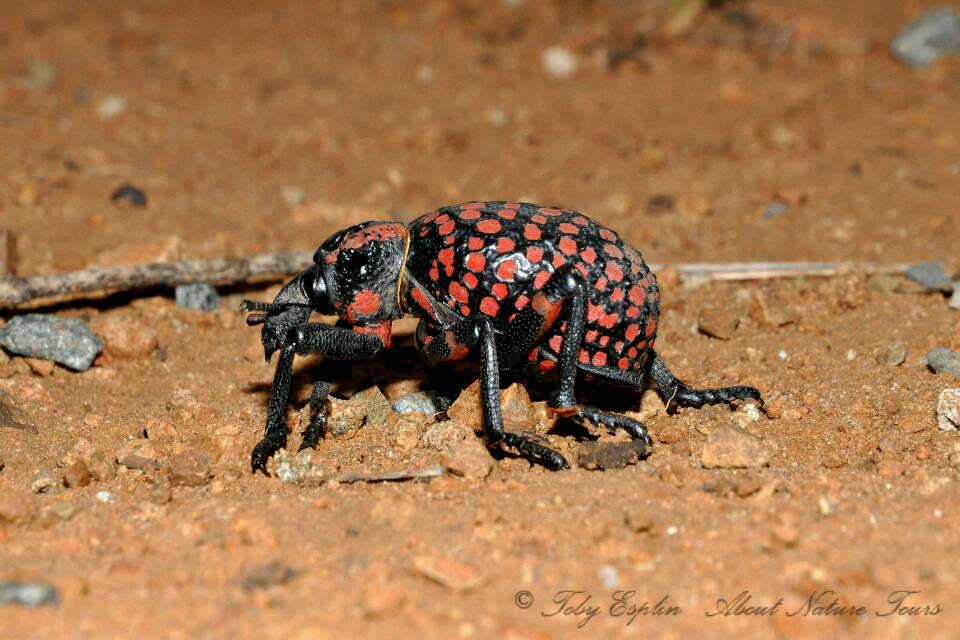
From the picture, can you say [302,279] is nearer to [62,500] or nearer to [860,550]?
[62,500]

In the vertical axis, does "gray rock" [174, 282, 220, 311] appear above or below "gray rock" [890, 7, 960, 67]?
below

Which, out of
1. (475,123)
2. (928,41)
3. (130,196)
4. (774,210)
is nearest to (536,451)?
(774,210)

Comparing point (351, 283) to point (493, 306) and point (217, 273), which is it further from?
point (217, 273)

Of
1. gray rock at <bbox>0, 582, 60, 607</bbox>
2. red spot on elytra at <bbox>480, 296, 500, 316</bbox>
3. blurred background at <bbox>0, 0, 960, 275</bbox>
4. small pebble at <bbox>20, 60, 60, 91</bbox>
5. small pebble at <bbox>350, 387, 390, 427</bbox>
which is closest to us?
gray rock at <bbox>0, 582, 60, 607</bbox>

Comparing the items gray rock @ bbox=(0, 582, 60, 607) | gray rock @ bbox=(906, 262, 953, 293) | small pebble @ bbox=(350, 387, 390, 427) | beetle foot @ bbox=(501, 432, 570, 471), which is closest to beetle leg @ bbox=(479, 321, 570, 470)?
beetle foot @ bbox=(501, 432, 570, 471)

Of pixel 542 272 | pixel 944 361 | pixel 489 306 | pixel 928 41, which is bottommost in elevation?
pixel 944 361

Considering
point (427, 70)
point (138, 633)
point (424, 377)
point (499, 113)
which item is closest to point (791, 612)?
point (138, 633)

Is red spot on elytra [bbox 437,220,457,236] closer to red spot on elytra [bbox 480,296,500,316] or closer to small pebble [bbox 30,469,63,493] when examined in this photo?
red spot on elytra [bbox 480,296,500,316]
